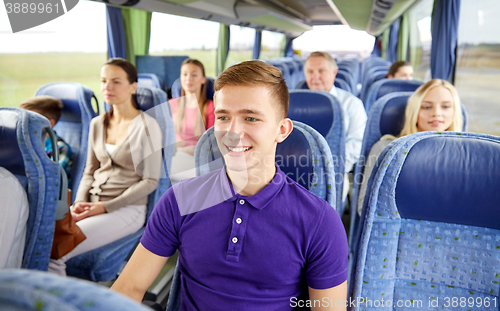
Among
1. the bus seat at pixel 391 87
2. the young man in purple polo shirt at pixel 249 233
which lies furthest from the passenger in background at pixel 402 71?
the young man in purple polo shirt at pixel 249 233

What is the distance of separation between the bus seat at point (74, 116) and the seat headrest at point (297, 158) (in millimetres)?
1932

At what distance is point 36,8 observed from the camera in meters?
2.81

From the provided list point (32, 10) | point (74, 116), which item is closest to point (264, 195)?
point (74, 116)

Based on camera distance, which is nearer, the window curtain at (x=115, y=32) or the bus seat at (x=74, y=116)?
the bus seat at (x=74, y=116)

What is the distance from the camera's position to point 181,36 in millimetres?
6906

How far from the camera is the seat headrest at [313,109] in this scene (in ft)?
6.72

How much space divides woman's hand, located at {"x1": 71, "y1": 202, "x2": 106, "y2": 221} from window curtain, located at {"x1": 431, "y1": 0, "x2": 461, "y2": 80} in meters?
4.70

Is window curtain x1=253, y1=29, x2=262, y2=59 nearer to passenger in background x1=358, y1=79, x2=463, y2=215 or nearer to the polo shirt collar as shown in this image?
passenger in background x1=358, y1=79, x2=463, y2=215

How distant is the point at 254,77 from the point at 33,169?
107 cm

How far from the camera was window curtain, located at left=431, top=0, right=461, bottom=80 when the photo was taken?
4.72 m

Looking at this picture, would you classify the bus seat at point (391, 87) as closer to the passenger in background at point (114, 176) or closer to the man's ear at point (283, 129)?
the passenger in background at point (114, 176)

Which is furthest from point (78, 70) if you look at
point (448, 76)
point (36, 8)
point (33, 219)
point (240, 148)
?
point (448, 76)

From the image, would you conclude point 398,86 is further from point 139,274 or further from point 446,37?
point 139,274

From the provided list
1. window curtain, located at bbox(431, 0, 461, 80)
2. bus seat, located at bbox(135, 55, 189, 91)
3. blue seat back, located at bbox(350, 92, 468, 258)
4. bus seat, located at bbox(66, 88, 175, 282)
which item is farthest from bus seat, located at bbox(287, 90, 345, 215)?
bus seat, located at bbox(135, 55, 189, 91)
